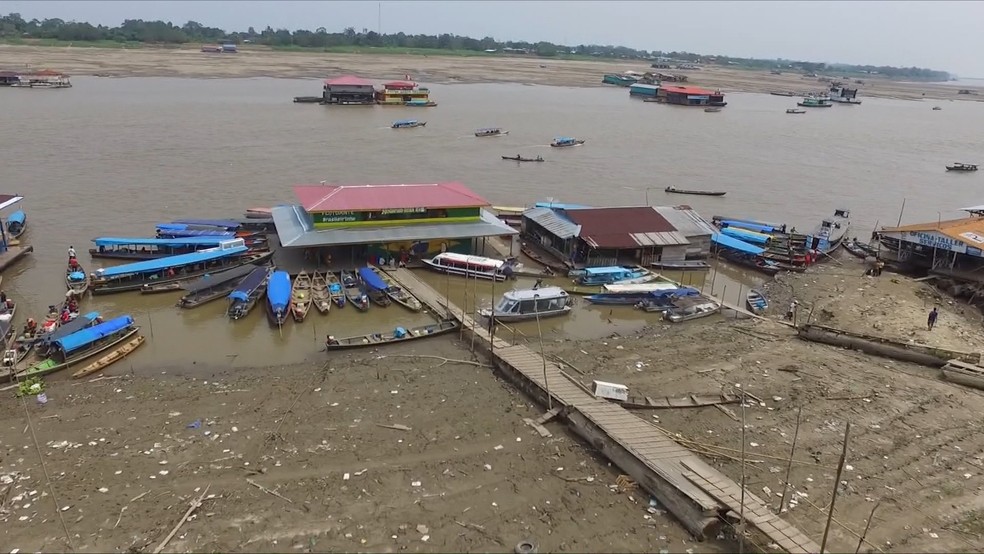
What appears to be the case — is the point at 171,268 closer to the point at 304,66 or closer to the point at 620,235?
the point at 620,235

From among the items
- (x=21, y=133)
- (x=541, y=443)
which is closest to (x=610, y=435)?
(x=541, y=443)

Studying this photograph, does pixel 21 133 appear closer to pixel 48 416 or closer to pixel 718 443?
pixel 48 416

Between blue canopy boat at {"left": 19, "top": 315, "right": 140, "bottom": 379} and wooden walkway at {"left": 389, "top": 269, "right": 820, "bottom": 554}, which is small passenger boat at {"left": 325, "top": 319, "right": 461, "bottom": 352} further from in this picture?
blue canopy boat at {"left": 19, "top": 315, "right": 140, "bottom": 379}

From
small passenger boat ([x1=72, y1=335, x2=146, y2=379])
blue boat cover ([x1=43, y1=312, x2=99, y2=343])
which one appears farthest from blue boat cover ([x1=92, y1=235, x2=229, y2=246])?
small passenger boat ([x1=72, y1=335, x2=146, y2=379])

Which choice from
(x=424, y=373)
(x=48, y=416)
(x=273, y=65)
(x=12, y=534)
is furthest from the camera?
(x=273, y=65)

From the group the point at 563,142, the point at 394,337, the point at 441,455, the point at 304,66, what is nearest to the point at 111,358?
the point at 394,337
